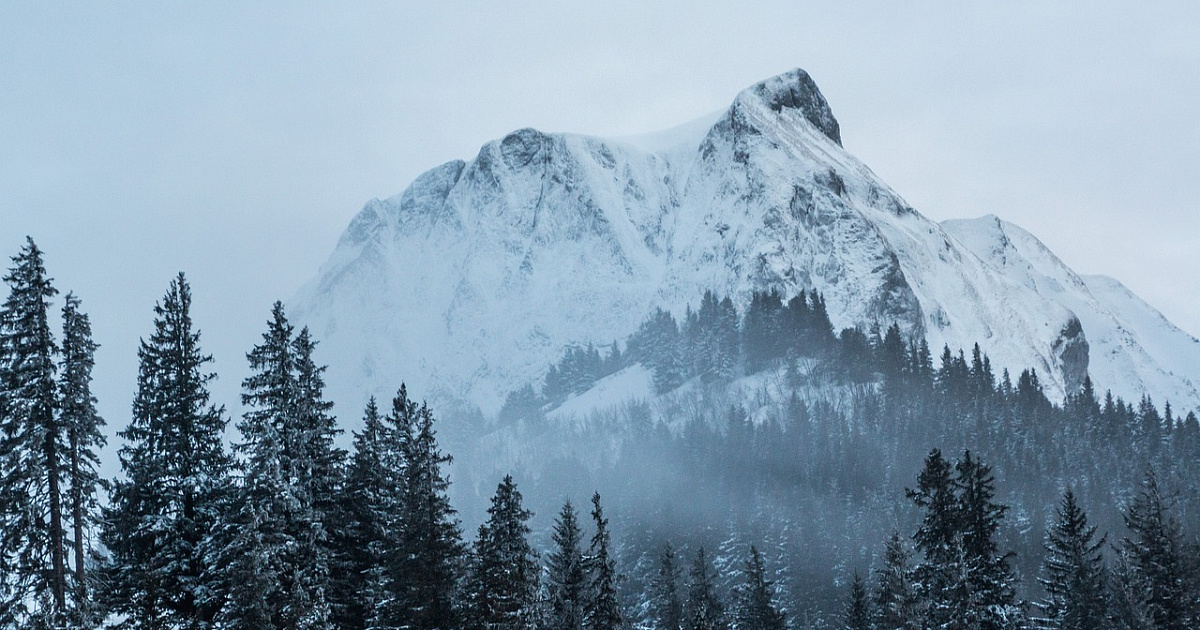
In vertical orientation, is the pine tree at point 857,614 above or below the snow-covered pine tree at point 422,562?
below

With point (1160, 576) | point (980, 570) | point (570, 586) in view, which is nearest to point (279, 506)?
point (570, 586)

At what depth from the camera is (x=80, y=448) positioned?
3494 centimetres

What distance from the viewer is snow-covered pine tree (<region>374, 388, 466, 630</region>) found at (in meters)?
47.6

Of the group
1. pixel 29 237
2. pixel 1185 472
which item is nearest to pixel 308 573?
pixel 29 237

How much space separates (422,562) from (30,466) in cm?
1794

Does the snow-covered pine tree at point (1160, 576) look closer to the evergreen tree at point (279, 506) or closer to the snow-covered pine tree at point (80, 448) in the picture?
the evergreen tree at point (279, 506)

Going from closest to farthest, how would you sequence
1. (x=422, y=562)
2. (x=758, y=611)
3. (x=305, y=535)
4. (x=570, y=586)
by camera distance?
(x=305, y=535) → (x=422, y=562) → (x=570, y=586) → (x=758, y=611)

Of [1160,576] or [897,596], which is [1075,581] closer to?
[1160,576]

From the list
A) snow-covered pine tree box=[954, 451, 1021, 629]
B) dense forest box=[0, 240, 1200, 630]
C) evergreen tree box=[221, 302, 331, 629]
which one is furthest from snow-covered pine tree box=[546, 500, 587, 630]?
snow-covered pine tree box=[954, 451, 1021, 629]

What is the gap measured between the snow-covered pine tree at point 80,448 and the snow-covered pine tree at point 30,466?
1.07ft

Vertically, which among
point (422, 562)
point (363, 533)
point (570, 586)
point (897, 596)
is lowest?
point (897, 596)

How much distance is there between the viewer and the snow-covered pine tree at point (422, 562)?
156ft

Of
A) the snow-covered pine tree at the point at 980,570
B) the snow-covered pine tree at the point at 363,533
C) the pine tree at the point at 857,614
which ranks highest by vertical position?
the snow-covered pine tree at the point at 363,533

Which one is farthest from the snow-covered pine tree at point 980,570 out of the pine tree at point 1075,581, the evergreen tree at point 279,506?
the evergreen tree at point 279,506
